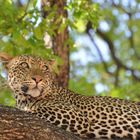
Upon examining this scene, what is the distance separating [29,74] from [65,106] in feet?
2.62

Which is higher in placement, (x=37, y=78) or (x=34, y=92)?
(x=37, y=78)

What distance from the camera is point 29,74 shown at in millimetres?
8188

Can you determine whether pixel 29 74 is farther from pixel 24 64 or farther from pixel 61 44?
pixel 61 44

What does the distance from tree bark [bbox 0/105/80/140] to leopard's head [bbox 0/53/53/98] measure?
1.37 meters

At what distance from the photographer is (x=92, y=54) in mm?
24125

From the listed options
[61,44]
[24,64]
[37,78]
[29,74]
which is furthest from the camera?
[61,44]

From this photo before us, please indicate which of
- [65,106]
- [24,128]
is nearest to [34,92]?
[65,106]

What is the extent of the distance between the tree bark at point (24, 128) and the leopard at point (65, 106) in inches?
38.3

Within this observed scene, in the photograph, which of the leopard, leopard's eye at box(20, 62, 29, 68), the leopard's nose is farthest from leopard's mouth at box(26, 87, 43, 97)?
leopard's eye at box(20, 62, 29, 68)

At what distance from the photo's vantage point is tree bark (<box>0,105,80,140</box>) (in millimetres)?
6074

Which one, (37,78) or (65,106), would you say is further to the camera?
(37,78)

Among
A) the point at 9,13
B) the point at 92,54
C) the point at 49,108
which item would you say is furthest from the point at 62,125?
the point at 92,54

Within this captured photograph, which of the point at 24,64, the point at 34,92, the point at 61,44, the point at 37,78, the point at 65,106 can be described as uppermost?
the point at 61,44

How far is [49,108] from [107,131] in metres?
0.91
